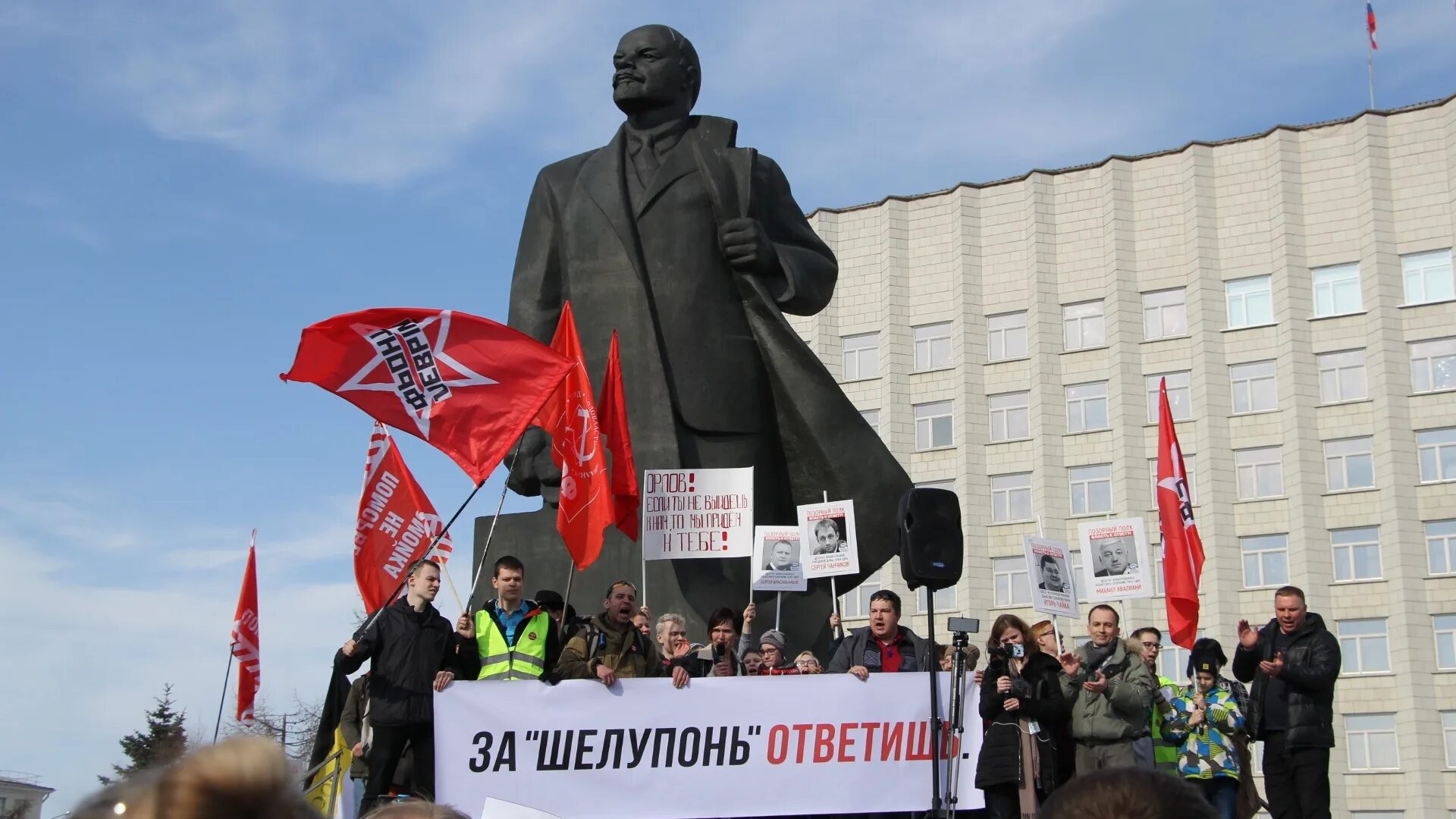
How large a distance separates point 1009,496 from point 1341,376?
28.2ft

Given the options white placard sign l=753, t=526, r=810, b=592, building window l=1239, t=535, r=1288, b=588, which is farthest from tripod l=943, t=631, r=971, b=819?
building window l=1239, t=535, r=1288, b=588

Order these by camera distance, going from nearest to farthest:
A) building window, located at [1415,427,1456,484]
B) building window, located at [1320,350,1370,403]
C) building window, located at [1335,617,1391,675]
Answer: building window, located at [1335,617,1391,675] < building window, located at [1415,427,1456,484] < building window, located at [1320,350,1370,403]

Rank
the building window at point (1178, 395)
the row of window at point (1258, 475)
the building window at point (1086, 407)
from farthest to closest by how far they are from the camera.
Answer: the building window at point (1086, 407) < the building window at point (1178, 395) < the row of window at point (1258, 475)

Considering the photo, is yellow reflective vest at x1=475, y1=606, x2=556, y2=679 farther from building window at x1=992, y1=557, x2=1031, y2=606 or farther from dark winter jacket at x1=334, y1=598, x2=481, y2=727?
building window at x1=992, y1=557, x2=1031, y2=606

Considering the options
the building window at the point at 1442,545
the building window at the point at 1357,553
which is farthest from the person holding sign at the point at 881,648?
the building window at the point at 1357,553

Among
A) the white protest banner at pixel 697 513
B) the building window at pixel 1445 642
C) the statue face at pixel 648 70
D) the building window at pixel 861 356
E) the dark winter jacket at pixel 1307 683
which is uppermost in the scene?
the building window at pixel 861 356

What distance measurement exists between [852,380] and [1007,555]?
6.57 metres

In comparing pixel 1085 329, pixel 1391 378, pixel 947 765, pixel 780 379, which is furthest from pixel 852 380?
pixel 947 765

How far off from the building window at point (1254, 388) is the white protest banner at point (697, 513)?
3525 centimetres

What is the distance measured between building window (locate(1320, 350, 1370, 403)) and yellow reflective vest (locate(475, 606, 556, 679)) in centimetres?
3772

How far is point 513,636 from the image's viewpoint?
8.98 metres

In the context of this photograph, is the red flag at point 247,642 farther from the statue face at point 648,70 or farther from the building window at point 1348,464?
the building window at point 1348,464

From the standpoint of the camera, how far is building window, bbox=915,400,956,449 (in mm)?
47594

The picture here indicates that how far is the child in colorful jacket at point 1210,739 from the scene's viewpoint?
33.1 feet
